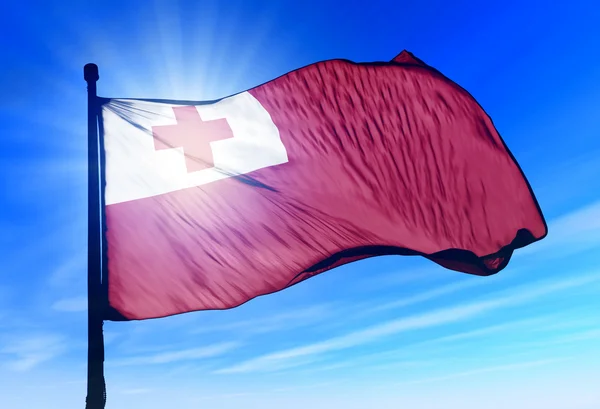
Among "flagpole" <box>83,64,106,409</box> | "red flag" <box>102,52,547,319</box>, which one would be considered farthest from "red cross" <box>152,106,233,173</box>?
"flagpole" <box>83,64,106,409</box>

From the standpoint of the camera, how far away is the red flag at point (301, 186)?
7.83m

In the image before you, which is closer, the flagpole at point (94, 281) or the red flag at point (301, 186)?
the flagpole at point (94, 281)

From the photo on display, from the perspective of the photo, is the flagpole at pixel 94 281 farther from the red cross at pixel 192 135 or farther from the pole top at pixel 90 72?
the red cross at pixel 192 135

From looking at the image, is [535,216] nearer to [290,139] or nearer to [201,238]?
[290,139]

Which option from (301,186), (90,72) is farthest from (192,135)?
(301,186)

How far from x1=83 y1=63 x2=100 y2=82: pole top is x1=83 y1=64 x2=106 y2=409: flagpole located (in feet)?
1.30

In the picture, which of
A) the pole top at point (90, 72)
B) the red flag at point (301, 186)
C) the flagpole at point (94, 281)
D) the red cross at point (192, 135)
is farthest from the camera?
the red cross at point (192, 135)

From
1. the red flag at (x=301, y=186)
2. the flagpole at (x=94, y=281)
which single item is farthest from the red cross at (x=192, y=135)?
the flagpole at (x=94, y=281)

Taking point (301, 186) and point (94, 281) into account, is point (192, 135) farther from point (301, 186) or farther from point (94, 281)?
point (94, 281)

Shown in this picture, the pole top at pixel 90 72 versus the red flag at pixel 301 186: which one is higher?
the pole top at pixel 90 72

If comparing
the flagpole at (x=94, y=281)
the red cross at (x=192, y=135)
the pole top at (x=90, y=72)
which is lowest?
the flagpole at (x=94, y=281)

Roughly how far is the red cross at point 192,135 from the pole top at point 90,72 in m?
0.99

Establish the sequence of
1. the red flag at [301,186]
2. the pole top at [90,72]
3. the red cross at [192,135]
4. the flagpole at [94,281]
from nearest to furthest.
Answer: the flagpole at [94,281] < the red flag at [301,186] < the pole top at [90,72] < the red cross at [192,135]

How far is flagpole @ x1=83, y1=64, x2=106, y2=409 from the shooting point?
20.9 feet
